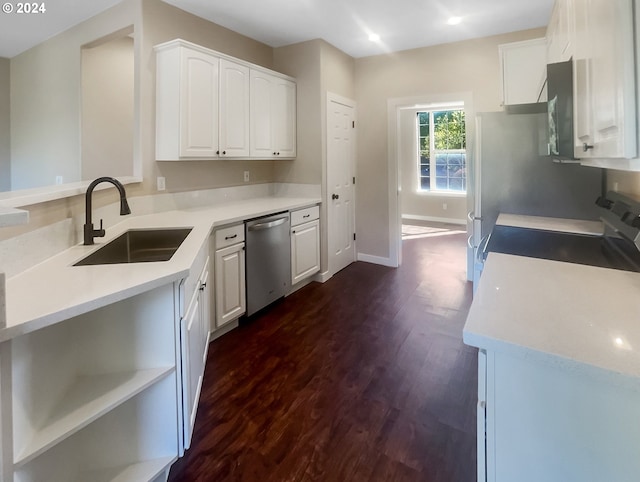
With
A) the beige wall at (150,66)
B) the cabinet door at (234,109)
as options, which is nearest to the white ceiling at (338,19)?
the beige wall at (150,66)

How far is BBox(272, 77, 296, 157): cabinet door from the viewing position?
12.2 ft

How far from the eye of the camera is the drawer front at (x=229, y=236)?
2613mm

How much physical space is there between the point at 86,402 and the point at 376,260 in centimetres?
382

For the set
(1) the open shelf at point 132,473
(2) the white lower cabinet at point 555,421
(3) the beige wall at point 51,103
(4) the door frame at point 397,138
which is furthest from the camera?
(4) the door frame at point 397,138

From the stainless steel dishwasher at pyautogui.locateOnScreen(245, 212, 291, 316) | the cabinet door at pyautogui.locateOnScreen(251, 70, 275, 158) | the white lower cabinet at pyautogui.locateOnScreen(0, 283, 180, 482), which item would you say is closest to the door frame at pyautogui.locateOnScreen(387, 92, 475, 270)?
the cabinet door at pyautogui.locateOnScreen(251, 70, 275, 158)

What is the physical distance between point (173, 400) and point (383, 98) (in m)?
4.02

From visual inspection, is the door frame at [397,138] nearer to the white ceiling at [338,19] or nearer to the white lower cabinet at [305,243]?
the white ceiling at [338,19]

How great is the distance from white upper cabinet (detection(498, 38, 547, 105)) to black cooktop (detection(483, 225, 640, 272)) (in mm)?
1270

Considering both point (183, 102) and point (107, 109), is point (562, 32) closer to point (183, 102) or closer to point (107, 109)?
point (183, 102)

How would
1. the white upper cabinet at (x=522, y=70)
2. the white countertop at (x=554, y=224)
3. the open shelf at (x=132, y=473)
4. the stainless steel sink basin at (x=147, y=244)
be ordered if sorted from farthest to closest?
the white upper cabinet at (x=522, y=70) < the white countertop at (x=554, y=224) < the stainless steel sink basin at (x=147, y=244) < the open shelf at (x=132, y=473)

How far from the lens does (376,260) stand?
4688mm

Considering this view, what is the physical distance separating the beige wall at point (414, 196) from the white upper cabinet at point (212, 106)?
15.4ft

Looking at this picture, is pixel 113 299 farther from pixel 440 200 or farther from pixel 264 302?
pixel 440 200

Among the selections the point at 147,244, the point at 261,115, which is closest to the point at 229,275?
the point at 147,244
